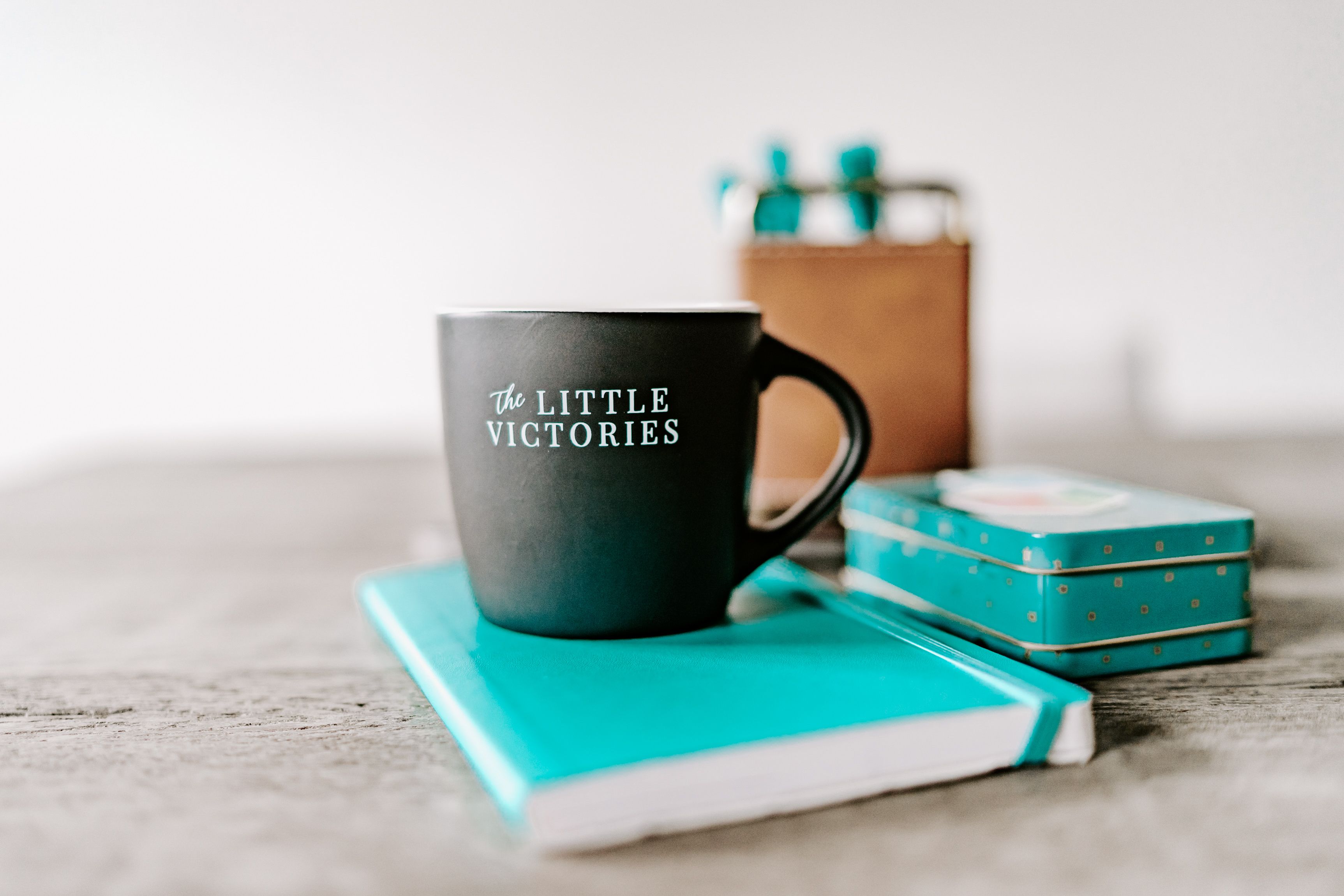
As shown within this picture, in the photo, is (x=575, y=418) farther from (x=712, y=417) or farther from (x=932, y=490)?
(x=932, y=490)

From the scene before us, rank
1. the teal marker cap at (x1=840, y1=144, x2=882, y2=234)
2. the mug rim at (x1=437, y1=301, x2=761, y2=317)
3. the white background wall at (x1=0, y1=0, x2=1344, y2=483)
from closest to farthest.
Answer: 1. the mug rim at (x1=437, y1=301, x2=761, y2=317)
2. the teal marker cap at (x1=840, y1=144, x2=882, y2=234)
3. the white background wall at (x1=0, y1=0, x2=1344, y2=483)

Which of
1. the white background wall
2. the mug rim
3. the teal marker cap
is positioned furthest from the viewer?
the white background wall

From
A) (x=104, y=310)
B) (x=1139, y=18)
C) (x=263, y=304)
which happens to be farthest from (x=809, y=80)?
(x=104, y=310)

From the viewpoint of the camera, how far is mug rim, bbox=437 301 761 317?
37 cm

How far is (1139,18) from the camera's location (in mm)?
1931

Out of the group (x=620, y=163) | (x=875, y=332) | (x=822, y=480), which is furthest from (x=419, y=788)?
(x=620, y=163)

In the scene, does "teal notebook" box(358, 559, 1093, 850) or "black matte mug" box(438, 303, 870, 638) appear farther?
"black matte mug" box(438, 303, 870, 638)

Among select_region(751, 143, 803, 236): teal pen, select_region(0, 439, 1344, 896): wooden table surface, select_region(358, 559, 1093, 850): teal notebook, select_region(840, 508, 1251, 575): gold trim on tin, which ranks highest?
select_region(751, 143, 803, 236): teal pen

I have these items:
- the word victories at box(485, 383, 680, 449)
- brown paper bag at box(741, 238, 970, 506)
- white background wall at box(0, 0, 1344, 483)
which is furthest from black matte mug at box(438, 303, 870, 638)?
white background wall at box(0, 0, 1344, 483)

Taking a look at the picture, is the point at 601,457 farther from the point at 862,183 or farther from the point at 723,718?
the point at 862,183

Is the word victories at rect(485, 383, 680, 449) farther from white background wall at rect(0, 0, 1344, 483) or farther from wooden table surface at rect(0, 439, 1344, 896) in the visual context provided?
white background wall at rect(0, 0, 1344, 483)

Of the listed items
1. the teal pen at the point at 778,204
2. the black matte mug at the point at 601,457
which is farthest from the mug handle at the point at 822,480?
the teal pen at the point at 778,204

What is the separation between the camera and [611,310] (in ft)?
1.24

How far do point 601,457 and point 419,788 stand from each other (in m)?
0.13
